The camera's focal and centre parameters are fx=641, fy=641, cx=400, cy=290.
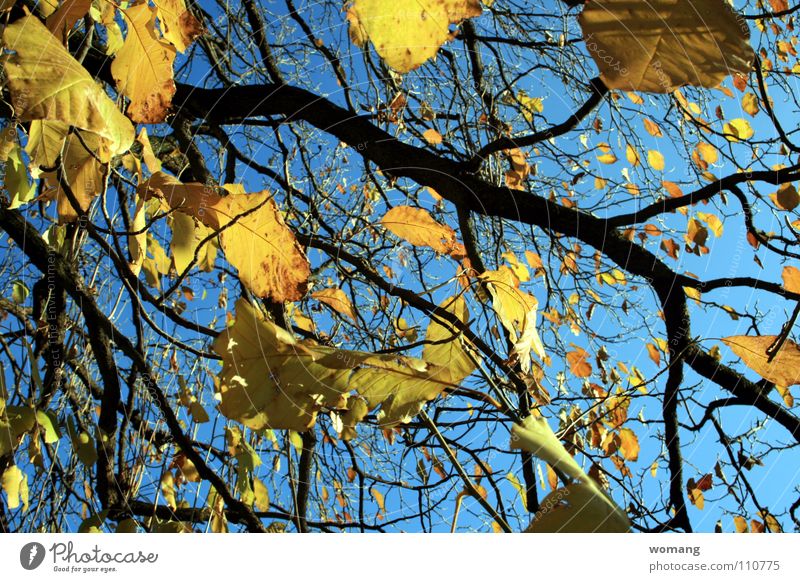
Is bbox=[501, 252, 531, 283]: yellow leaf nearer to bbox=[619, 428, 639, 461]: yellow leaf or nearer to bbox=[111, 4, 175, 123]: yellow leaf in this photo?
bbox=[619, 428, 639, 461]: yellow leaf

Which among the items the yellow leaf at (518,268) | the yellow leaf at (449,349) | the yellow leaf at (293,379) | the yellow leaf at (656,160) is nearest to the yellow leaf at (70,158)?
the yellow leaf at (293,379)

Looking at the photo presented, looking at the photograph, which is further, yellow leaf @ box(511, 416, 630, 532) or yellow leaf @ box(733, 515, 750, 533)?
yellow leaf @ box(733, 515, 750, 533)

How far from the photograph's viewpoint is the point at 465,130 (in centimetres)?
147

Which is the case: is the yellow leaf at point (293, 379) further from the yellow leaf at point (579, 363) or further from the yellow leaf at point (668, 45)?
the yellow leaf at point (579, 363)

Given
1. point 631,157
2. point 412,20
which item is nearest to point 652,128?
point 631,157

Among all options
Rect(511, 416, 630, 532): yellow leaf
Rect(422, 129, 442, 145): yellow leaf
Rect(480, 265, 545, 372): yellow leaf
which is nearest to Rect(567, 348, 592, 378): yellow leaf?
Rect(422, 129, 442, 145): yellow leaf

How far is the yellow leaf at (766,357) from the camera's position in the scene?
2.47 feet

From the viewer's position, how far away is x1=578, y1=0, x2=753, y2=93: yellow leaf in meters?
0.56

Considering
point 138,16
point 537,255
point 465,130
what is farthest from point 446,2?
point 537,255

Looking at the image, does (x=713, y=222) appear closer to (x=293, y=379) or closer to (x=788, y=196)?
(x=788, y=196)
